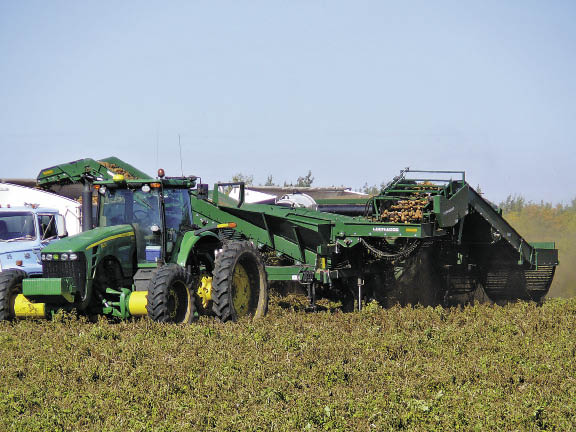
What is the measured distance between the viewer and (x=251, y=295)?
37.3 feet

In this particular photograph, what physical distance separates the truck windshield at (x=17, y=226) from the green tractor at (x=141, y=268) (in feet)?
13.9

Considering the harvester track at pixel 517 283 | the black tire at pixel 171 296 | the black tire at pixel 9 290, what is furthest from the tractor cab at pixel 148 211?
the harvester track at pixel 517 283

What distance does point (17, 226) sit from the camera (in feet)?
47.5

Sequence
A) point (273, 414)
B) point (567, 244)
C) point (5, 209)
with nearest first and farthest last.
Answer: point (273, 414) → point (5, 209) → point (567, 244)

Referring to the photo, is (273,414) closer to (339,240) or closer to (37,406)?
(37,406)

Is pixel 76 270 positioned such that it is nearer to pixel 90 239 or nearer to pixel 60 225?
pixel 90 239

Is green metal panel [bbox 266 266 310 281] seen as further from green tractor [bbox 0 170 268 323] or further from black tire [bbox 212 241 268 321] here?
green tractor [bbox 0 170 268 323]

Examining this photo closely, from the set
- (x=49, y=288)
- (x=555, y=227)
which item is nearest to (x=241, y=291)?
(x=49, y=288)

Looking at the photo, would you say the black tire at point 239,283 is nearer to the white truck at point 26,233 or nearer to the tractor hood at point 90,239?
the tractor hood at point 90,239

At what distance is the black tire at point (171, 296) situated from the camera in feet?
31.0

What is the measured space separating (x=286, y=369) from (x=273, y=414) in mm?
1543

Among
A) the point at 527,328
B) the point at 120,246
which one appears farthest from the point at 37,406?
the point at 527,328

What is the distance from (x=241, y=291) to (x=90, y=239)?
2448 millimetres

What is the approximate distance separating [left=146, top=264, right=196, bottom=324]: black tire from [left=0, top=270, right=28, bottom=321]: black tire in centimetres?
209
